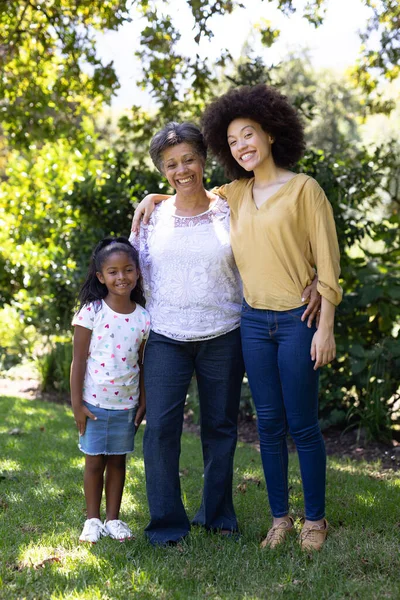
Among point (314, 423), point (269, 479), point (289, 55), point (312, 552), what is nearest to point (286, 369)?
point (314, 423)

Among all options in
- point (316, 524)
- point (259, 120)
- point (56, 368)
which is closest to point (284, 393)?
point (316, 524)

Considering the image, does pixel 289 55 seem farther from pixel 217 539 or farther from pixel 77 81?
pixel 217 539

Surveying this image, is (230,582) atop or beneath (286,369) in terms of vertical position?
beneath

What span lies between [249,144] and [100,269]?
0.96 metres

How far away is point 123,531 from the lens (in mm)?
3475

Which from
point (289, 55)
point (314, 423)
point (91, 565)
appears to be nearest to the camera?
point (91, 565)

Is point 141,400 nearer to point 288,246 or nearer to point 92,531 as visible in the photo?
point 92,531

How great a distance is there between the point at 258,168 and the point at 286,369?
980mm

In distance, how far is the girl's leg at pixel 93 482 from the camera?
3521 millimetres

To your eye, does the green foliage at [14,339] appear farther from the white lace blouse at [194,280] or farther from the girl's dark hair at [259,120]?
the girl's dark hair at [259,120]

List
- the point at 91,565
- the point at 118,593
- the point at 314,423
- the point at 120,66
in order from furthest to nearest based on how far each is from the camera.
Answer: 1. the point at 120,66
2. the point at 314,423
3. the point at 91,565
4. the point at 118,593

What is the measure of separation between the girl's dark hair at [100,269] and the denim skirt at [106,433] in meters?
0.54

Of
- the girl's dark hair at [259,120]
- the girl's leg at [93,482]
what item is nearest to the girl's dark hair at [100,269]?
the girl's dark hair at [259,120]

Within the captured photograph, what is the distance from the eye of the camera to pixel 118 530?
137 inches
